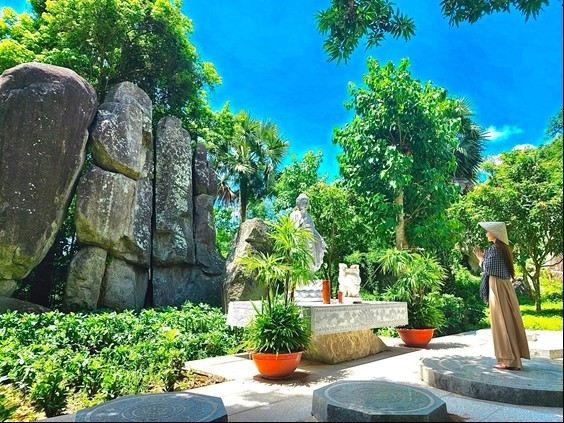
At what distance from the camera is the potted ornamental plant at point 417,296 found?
24.9 ft

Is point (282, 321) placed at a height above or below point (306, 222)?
below

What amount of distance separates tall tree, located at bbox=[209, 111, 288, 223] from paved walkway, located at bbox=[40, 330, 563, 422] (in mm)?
12236

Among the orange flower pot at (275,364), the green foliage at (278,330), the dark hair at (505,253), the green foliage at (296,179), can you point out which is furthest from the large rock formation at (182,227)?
the dark hair at (505,253)

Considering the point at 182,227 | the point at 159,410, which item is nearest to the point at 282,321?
the point at 159,410

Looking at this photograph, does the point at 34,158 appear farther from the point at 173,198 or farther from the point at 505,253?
the point at 505,253

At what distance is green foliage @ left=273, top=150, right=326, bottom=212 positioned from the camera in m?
16.3

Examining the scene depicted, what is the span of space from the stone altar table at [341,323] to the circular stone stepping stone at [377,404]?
1.66 meters

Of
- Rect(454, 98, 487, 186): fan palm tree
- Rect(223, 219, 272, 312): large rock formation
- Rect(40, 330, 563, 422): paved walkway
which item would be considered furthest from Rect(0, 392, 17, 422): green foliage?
Rect(454, 98, 487, 186): fan palm tree

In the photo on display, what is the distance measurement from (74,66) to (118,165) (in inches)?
175

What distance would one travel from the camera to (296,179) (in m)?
16.6

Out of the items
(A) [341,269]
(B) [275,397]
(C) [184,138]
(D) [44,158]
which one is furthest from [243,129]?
(B) [275,397]

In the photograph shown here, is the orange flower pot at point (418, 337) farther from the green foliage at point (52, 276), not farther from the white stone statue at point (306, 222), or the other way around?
the green foliage at point (52, 276)

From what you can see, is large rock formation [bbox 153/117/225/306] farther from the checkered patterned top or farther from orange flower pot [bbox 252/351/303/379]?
the checkered patterned top

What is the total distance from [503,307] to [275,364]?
2726 mm
